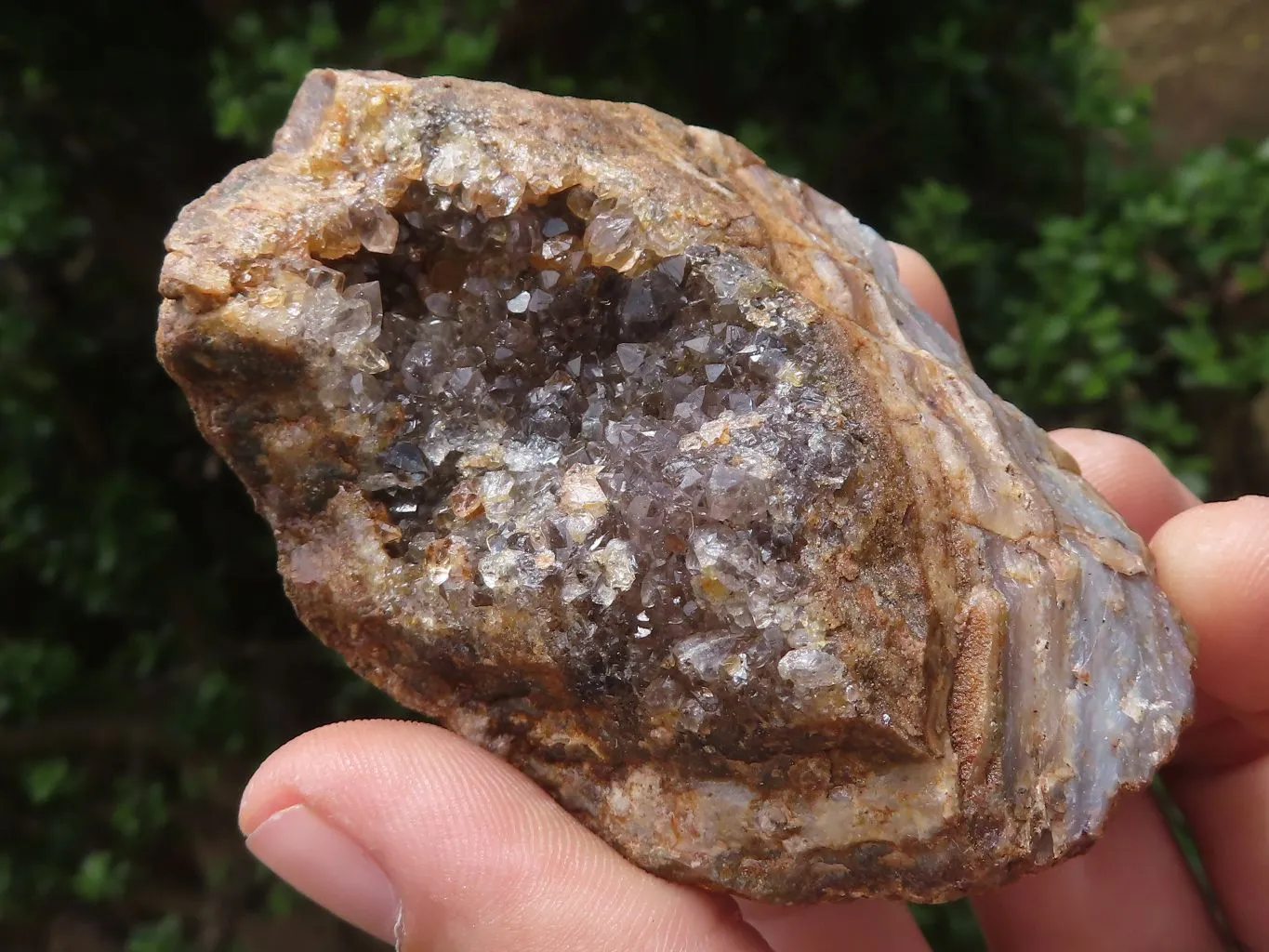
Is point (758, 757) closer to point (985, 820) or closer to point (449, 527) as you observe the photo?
point (985, 820)

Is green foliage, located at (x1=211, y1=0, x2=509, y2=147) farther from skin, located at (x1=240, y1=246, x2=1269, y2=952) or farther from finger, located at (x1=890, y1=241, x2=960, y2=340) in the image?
skin, located at (x1=240, y1=246, x2=1269, y2=952)

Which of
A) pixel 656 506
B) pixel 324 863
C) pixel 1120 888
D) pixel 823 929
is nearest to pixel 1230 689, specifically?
pixel 1120 888

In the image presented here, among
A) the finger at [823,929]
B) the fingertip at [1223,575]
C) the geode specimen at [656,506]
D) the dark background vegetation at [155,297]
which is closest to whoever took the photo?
the geode specimen at [656,506]

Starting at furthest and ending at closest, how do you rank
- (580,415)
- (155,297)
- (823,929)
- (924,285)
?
1. (155,297)
2. (924,285)
3. (823,929)
4. (580,415)

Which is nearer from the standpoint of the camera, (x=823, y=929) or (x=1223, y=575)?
(x=1223, y=575)

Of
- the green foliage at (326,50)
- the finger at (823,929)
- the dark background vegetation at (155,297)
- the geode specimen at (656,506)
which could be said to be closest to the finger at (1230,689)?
the geode specimen at (656,506)

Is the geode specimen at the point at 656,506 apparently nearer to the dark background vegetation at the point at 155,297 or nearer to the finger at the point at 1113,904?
the finger at the point at 1113,904

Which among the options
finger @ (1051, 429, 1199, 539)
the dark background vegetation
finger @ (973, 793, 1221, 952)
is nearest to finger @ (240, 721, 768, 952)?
finger @ (973, 793, 1221, 952)

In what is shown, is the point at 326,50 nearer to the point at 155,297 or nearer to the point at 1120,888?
the point at 155,297
